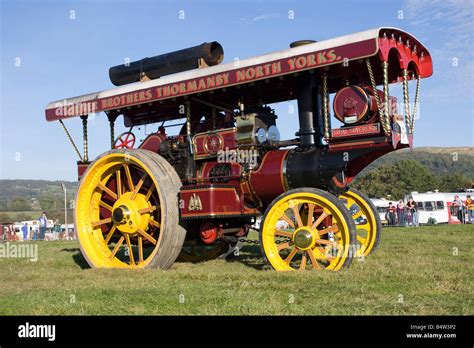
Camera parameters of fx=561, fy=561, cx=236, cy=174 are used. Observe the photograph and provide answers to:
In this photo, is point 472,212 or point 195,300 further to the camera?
point 472,212

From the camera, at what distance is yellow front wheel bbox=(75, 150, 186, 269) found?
8.08 m

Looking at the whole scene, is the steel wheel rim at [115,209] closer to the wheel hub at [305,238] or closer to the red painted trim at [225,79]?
the red painted trim at [225,79]

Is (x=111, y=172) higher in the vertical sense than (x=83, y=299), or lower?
higher

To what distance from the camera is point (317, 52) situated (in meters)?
7.21

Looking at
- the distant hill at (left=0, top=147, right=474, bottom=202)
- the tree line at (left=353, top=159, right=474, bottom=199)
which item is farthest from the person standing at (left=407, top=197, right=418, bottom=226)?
the distant hill at (left=0, top=147, right=474, bottom=202)

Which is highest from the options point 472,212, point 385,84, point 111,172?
point 385,84

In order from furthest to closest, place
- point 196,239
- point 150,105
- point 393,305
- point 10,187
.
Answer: point 10,187
point 150,105
point 196,239
point 393,305

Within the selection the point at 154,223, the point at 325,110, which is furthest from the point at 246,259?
the point at 325,110

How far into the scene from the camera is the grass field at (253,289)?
497 centimetres

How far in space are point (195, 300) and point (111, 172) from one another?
4.27 metres

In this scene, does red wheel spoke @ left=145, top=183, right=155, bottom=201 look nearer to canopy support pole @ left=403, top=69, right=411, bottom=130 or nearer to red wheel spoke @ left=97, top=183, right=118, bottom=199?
red wheel spoke @ left=97, top=183, right=118, bottom=199
